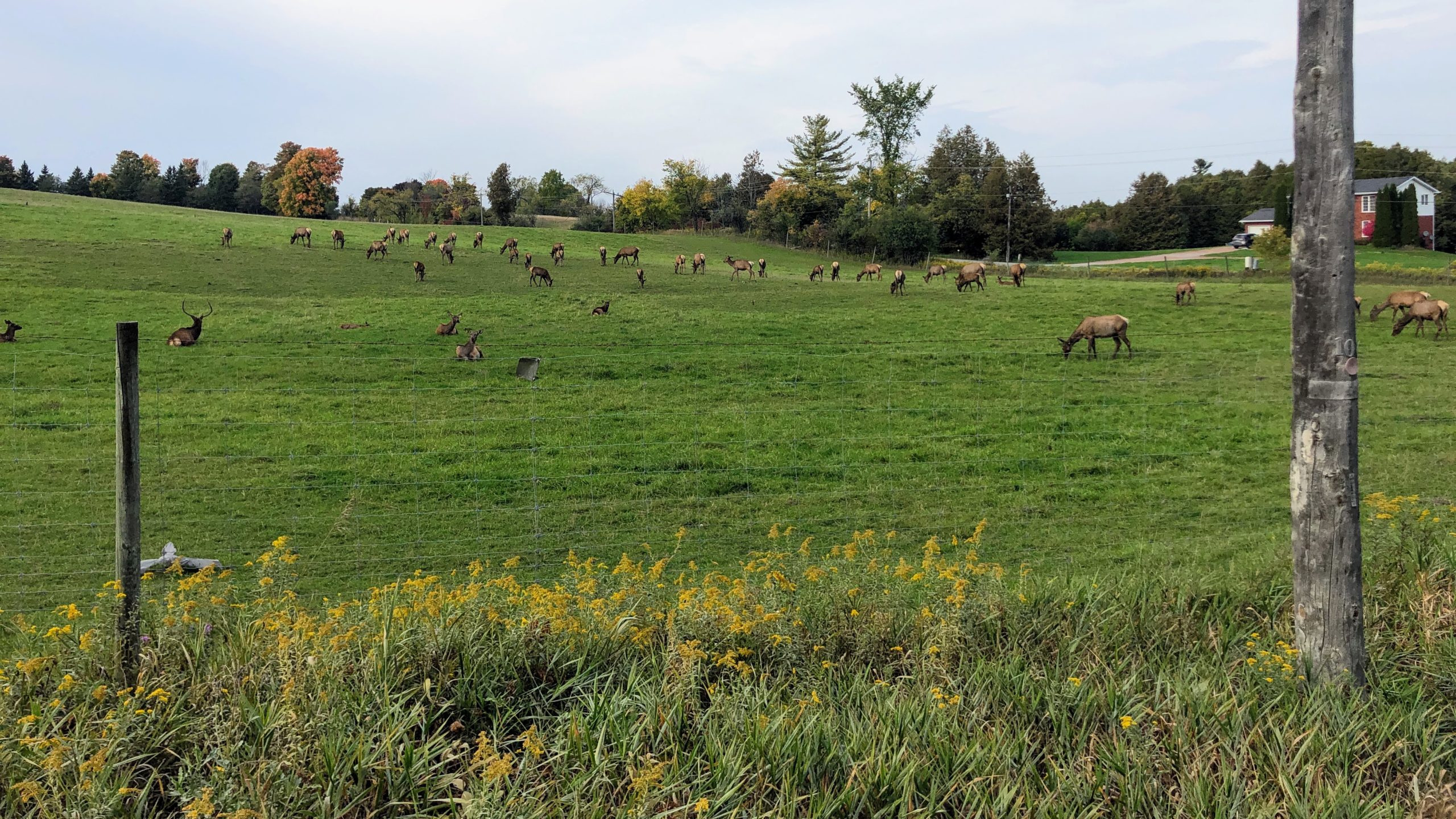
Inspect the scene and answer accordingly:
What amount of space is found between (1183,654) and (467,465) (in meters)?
10.0

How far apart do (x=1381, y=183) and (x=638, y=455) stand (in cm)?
7876

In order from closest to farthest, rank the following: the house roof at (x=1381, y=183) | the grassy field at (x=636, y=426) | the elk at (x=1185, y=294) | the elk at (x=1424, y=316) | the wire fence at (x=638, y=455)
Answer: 1. the wire fence at (x=638, y=455)
2. the grassy field at (x=636, y=426)
3. the elk at (x=1424, y=316)
4. the elk at (x=1185, y=294)
5. the house roof at (x=1381, y=183)

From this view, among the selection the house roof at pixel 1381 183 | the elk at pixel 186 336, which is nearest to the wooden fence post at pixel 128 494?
the elk at pixel 186 336

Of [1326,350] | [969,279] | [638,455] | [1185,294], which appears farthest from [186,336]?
[1185,294]

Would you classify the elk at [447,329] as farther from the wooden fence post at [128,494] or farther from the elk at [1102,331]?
the wooden fence post at [128,494]

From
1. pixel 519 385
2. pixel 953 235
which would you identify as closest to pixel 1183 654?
pixel 519 385

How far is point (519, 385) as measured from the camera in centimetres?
1712

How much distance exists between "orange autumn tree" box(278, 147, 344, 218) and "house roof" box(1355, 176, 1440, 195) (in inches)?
3092

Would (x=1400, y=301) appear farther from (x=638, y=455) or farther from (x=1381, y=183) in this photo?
(x=1381, y=183)

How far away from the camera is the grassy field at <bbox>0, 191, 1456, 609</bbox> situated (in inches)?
390

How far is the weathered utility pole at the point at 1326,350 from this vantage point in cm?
427

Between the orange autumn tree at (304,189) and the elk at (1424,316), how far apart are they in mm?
69433

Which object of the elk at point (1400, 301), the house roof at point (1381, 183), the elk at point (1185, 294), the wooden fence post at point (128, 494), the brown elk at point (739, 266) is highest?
the house roof at point (1381, 183)

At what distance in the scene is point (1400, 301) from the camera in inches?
1064
